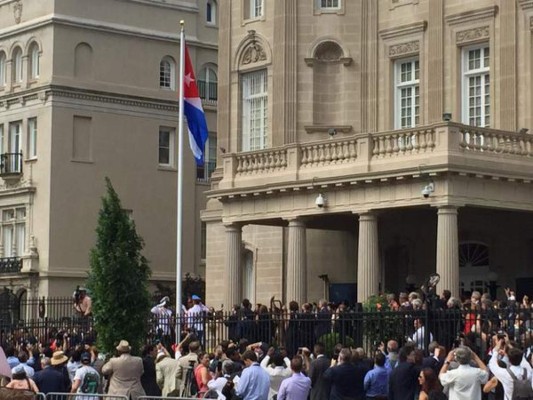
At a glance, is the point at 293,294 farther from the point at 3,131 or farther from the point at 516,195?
the point at 3,131

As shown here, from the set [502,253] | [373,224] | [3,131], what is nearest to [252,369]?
[373,224]

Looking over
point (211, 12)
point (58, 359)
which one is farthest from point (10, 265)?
point (58, 359)

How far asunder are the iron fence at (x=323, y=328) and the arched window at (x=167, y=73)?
2649 centimetres

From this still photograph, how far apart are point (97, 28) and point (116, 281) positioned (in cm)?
3050

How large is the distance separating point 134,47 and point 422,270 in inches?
938

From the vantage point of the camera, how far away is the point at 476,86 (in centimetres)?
4028

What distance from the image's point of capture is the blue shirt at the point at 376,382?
74.6 feet

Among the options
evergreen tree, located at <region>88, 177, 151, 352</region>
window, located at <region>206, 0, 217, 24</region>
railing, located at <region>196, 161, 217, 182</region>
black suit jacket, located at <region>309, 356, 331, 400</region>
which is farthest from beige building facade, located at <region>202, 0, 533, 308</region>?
window, located at <region>206, 0, 217, 24</region>

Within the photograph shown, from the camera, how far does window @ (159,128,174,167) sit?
201ft

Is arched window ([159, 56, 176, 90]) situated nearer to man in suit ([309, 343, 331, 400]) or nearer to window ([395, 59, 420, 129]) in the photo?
window ([395, 59, 420, 129])

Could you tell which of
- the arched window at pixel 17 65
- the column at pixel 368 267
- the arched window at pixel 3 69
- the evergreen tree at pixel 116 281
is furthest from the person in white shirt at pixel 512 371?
the arched window at pixel 3 69

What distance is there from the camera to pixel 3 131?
61500 millimetres

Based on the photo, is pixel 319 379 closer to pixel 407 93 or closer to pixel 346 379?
pixel 346 379

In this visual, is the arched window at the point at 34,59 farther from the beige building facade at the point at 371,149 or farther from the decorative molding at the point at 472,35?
the decorative molding at the point at 472,35
